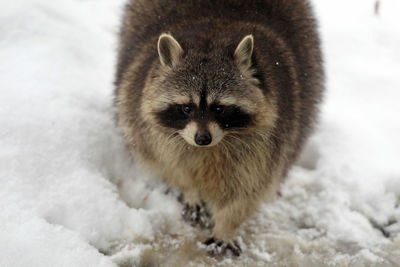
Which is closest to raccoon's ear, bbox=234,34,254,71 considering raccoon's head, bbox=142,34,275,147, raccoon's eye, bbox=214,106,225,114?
raccoon's head, bbox=142,34,275,147

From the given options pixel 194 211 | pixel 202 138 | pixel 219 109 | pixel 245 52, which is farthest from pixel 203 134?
pixel 194 211

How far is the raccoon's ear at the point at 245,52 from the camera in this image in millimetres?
2271

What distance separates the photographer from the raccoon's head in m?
2.21

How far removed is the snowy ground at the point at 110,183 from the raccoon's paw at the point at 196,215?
7cm

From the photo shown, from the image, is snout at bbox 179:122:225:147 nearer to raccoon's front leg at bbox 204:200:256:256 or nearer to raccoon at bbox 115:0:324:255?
raccoon at bbox 115:0:324:255

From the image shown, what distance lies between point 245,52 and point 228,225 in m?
1.03

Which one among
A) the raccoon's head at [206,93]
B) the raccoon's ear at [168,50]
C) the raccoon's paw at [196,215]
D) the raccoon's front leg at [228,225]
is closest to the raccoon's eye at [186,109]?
the raccoon's head at [206,93]

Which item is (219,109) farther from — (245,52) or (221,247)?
(221,247)

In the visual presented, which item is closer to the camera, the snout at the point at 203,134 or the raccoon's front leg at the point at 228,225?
the snout at the point at 203,134

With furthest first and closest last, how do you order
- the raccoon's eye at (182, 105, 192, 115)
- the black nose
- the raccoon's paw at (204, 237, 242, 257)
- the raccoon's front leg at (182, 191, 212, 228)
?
the raccoon's front leg at (182, 191, 212, 228) → the raccoon's paw at (204, 237, 242, 257) → the raccoon's eye at (182, 105, 192, 115) → the black nose

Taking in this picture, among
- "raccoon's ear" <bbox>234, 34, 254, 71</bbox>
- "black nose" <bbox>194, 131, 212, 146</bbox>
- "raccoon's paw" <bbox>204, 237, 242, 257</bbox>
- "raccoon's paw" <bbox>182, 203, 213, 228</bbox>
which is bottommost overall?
"raccoon's paw" <bbox>204, 237, 242, 257</bbox>

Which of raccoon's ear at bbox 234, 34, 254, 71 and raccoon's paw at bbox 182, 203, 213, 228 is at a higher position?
raccoon's ear at bbox 234, 34, 254, 71

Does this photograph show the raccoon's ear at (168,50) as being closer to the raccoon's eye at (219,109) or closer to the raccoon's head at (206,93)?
the raccoon's head at (206,93)

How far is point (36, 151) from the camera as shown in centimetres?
258
